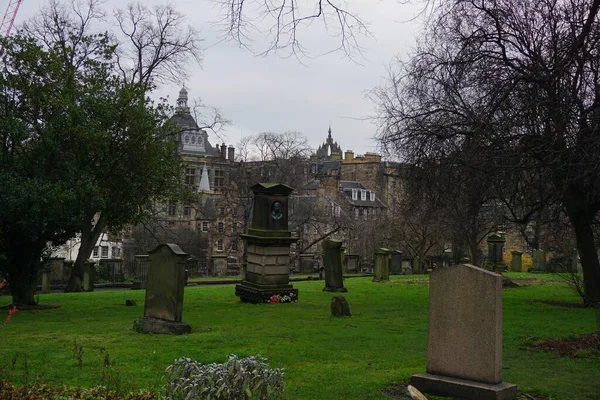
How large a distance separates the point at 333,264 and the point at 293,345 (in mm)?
11351

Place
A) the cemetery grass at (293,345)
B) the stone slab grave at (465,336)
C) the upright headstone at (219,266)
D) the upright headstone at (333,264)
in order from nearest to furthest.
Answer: the stone slab grave at (465,336), the cemetery grass at (293,345), the upright headstone at (333,264), the upright headstone at (219,266)

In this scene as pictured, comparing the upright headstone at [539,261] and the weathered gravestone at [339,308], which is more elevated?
the upright headstone at [539,261]

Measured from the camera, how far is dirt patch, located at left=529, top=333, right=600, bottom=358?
9.95m

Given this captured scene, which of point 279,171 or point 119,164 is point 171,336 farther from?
point 279,171

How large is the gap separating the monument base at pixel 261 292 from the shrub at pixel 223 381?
1218 centimetres

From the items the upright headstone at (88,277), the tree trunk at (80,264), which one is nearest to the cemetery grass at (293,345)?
the tree trunk at (80,264)

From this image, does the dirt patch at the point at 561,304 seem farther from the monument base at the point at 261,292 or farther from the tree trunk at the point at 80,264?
the tree trunk at the point at 80,264

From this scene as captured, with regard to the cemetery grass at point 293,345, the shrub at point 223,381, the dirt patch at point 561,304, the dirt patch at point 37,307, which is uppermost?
the shrub at point 223,381

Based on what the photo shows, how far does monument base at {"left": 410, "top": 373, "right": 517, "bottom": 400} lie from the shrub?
222 centimetres

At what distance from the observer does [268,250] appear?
18.4 meters

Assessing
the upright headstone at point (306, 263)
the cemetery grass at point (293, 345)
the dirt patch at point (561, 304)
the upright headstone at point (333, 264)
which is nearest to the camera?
the cemetery grass at point (293, 345)

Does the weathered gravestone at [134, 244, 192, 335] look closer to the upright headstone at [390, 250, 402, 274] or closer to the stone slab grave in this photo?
the stone slab grave

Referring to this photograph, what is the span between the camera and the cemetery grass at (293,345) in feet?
25.7

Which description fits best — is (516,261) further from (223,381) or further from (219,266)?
(223,381)
